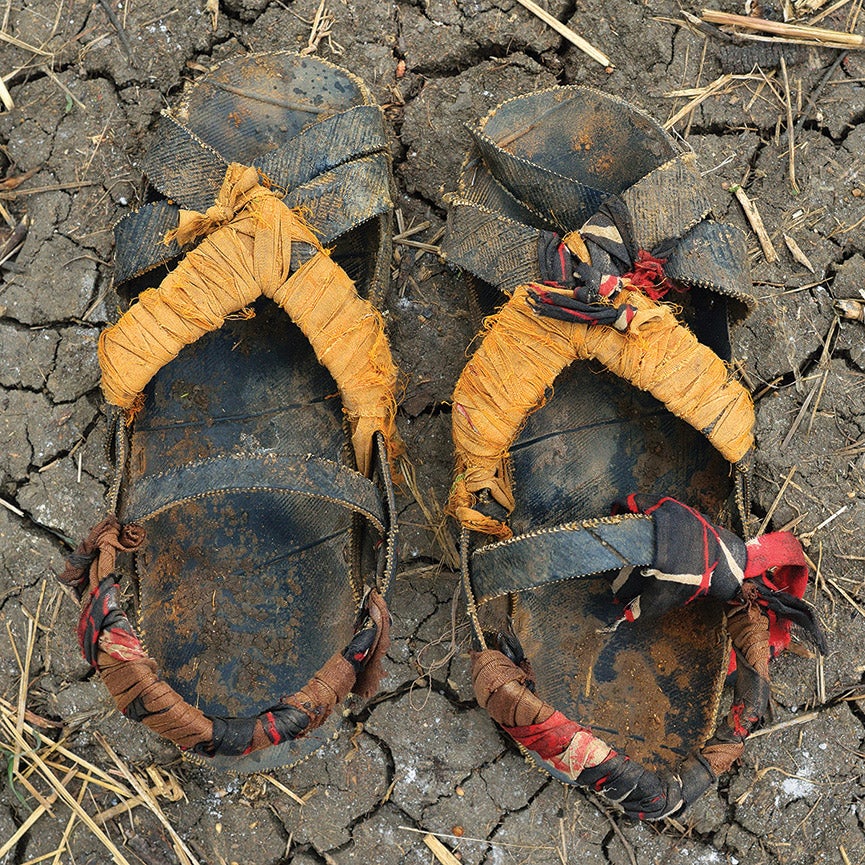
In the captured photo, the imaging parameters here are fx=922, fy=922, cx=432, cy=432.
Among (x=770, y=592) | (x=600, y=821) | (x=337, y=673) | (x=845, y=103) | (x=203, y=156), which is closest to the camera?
(x=337, y=673)

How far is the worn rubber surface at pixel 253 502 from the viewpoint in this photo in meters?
2.61

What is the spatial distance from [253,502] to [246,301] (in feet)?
1.97

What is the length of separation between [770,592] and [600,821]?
0.96 metres

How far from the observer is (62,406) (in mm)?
3021

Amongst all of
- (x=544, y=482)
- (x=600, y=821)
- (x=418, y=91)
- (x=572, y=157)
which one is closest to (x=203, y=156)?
(x=418, y=91)

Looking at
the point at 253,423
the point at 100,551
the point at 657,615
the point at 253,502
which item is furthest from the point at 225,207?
the point at 657,615

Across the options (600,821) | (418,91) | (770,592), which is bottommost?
(600,821)

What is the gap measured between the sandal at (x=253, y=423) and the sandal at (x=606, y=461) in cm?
31

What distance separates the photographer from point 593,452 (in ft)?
8.91

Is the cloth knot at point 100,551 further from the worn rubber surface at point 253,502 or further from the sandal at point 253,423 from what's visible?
the worn rubber surface at point 253,502

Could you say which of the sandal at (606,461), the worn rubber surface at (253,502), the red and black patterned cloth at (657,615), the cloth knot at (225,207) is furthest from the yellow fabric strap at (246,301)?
the red and black patterned cloth at (657,615)

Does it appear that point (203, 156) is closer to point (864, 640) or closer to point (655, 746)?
point (655, 746)

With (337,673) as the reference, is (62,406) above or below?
above

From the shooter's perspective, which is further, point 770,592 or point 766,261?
point 766,261
